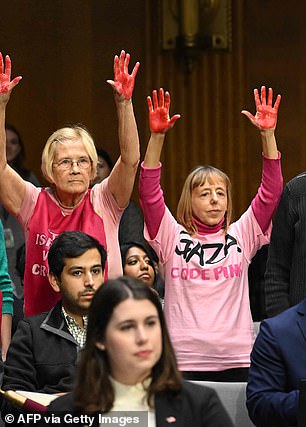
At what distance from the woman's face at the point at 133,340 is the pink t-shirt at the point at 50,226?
4.37 feet

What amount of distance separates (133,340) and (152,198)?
5.18ft

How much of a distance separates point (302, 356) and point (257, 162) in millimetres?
2476

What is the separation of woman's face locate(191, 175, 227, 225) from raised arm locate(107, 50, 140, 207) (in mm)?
287

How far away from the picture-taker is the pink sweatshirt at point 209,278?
3.99 metres

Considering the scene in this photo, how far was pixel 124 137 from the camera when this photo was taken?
3936 millimetres

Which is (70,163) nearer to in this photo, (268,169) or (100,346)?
(268,169)

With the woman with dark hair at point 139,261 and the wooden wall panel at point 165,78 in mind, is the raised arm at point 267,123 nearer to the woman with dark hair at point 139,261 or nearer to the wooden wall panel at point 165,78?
the woman with dark hair at point 139,261

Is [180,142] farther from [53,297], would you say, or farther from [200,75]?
[53,297]

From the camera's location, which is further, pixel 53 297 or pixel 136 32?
pixel 136 32

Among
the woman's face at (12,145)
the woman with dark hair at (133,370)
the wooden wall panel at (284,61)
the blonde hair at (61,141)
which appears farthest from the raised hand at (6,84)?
the wooden wall panel at (284,61)

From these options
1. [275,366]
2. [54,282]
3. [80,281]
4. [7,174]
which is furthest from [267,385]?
[7,174]

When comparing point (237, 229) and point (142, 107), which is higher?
point (142, 107)

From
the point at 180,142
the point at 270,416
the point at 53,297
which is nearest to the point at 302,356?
the point at 270,416

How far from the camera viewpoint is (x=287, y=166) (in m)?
5.54
